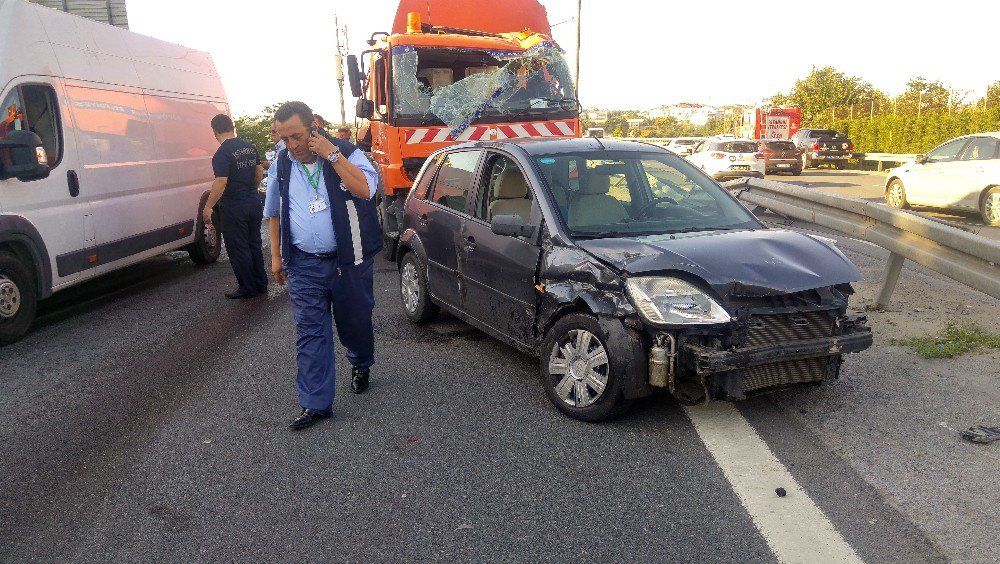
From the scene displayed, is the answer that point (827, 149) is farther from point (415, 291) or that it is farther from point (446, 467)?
point (446, 467)

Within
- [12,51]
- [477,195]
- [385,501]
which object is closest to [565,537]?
[385,501]

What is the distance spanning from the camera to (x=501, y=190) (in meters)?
5.65

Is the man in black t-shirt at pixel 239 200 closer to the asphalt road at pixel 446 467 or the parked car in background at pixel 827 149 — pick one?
the asphalt road at pixel 446 467

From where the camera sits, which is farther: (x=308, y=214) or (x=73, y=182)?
(x=73, y=182)

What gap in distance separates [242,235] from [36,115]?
7.29 feet

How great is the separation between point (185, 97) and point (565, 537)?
29.1ft

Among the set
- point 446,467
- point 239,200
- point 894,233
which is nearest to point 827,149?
point 894,233

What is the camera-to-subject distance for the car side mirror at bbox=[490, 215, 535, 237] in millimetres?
4984

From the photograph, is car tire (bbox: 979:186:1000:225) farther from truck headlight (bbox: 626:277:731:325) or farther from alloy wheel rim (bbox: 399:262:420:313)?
truck headlight (bbox: 626:277:731:325)

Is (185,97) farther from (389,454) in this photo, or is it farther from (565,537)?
(565,537)

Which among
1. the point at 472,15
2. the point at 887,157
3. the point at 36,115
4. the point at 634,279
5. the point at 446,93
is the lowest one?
the point at 887,157

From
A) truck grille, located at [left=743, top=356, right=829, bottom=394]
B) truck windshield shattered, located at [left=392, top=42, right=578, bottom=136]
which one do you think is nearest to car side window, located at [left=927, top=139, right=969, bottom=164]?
truck windshield shattered, located at [left=392, top=42, right=578, bottom=136]

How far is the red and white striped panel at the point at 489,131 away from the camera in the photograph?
10.1m

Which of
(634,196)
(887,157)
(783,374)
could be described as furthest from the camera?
(887,157)
